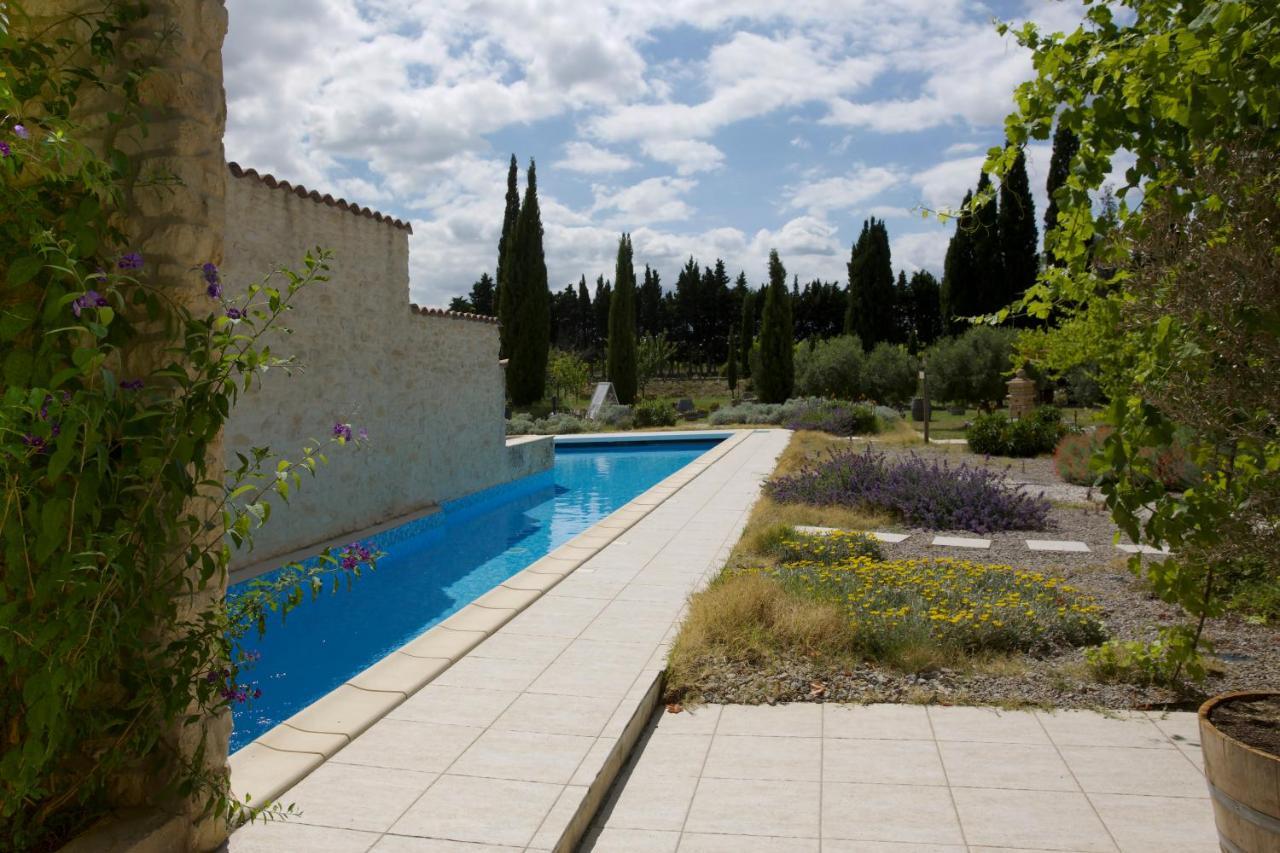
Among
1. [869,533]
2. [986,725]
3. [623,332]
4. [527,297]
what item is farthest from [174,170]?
[623,332]

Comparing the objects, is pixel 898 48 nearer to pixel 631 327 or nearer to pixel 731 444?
pixel 731 444

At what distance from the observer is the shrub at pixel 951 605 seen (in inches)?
187

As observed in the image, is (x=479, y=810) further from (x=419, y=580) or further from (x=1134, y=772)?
(x=419, y=580)

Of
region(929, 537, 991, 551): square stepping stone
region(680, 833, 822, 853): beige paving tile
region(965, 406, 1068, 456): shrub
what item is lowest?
region(680, 833, 822, 853): beige paving tile

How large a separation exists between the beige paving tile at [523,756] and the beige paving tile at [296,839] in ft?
1.75

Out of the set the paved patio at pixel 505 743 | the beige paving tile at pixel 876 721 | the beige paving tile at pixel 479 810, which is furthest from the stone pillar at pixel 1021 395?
the beige paving tile at pixel 479 810

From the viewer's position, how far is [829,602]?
5.08 metres

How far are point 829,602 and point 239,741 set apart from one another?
132 inches

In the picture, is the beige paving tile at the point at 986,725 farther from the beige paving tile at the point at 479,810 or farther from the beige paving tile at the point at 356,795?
the beige paving tile at the point at 356,795

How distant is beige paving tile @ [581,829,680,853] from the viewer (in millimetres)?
2936

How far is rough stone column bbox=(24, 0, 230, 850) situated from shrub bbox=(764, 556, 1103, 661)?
10.8ft

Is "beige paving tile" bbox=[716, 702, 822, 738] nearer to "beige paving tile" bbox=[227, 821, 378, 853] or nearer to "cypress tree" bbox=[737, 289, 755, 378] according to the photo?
"beige paving tile" bbox=[227, 821, 378, 853]

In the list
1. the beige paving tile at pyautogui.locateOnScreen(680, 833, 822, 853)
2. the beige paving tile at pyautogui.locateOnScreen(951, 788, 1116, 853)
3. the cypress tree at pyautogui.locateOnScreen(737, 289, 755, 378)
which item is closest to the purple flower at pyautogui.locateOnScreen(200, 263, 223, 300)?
the beige paving tile at pyautogui.locateOnScreen(680, 833, 822, 853)

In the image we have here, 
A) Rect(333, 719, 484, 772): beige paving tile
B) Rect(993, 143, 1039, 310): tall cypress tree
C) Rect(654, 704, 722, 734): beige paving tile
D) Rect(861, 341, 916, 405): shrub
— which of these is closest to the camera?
Rect(333, 719, 484, 772): beige paving tile
